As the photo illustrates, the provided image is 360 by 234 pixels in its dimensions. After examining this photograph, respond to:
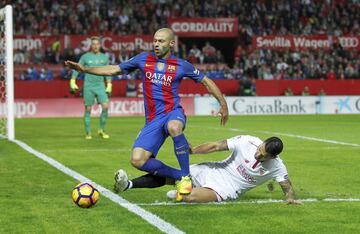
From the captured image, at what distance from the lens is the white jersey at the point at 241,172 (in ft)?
25.0

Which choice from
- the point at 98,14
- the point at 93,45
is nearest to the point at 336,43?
the point at 98,14

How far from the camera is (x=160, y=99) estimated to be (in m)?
8.36

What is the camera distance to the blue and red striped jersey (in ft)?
27.4

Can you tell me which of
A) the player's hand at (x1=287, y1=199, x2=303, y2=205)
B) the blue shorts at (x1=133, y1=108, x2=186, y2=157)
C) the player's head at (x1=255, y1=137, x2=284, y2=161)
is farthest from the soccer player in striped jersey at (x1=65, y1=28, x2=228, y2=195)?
the player's hand at (x1=287, y1=199, x2=303, y2=205)

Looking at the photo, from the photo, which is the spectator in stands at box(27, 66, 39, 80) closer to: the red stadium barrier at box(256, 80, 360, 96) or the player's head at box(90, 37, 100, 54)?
the red stadium barrier at box(256, 80, 360, 96)

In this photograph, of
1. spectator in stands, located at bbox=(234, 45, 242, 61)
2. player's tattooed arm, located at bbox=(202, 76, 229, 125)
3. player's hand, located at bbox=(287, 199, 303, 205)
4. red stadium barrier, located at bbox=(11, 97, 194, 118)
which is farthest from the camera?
spectator in stands, located at bbox=(234, 45, 242, 61)

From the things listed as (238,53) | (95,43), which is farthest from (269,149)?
(238,53)

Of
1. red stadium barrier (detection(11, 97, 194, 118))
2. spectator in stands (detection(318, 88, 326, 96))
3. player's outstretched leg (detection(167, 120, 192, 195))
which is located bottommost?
red stadium barrier (detection(11, 97, 194, 118))

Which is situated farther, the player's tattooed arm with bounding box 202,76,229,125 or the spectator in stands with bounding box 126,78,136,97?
the spectator in stands with bounding box 126,78,136,97

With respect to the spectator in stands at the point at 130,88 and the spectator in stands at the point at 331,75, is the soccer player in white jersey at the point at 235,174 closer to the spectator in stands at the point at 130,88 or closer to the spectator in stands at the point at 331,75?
the spectator in stands at the point at 130,88

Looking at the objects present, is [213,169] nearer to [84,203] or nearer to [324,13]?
[84,203]

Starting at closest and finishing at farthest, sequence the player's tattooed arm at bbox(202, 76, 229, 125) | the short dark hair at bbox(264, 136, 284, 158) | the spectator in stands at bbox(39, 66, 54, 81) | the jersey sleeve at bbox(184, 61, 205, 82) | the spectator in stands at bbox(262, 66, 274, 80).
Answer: the short dark hair at bbox(264, 136, 284, 158)
the player's tattooed arm at bbox(202, 76, 229, 125)
the jersey sleeve at bbox(184, 61, 205, 82)
the spectator in stands at bbox(39, 66, 54, 81)
the spectator in stands at bbox(262, 66, 274, 80)

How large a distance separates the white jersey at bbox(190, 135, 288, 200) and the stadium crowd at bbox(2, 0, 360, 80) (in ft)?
93.1

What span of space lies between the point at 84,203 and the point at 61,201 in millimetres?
599
